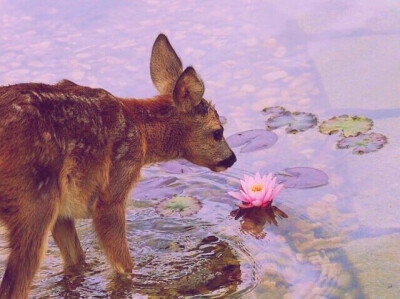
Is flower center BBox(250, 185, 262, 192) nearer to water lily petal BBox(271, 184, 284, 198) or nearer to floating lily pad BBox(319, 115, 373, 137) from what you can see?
water lily petal BBox(271, 184, 284, 198)

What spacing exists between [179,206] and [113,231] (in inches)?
35.4

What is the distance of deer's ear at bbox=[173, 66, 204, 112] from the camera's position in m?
6.64

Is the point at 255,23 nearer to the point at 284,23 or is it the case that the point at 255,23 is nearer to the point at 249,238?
the point at 284,23

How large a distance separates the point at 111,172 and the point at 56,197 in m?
0.61

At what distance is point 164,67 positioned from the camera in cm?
720

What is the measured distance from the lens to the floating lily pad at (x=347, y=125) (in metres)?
8.09

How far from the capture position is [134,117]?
266 inches

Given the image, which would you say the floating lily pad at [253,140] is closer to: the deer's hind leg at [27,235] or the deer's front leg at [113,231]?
the deer's front leg at [113,231]

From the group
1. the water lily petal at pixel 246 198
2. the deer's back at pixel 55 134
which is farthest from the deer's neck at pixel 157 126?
the water lily petal at pixel 246 198

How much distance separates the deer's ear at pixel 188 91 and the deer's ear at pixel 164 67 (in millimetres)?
261

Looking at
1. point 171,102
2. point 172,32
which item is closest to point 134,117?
point 171,102

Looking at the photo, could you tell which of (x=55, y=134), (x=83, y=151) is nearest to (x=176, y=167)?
(x=83, y=151)

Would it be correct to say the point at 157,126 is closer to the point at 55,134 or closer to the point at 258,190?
the point at 258,190

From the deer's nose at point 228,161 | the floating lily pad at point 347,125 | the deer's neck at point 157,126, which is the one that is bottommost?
the floating lily pad at point 347,125
